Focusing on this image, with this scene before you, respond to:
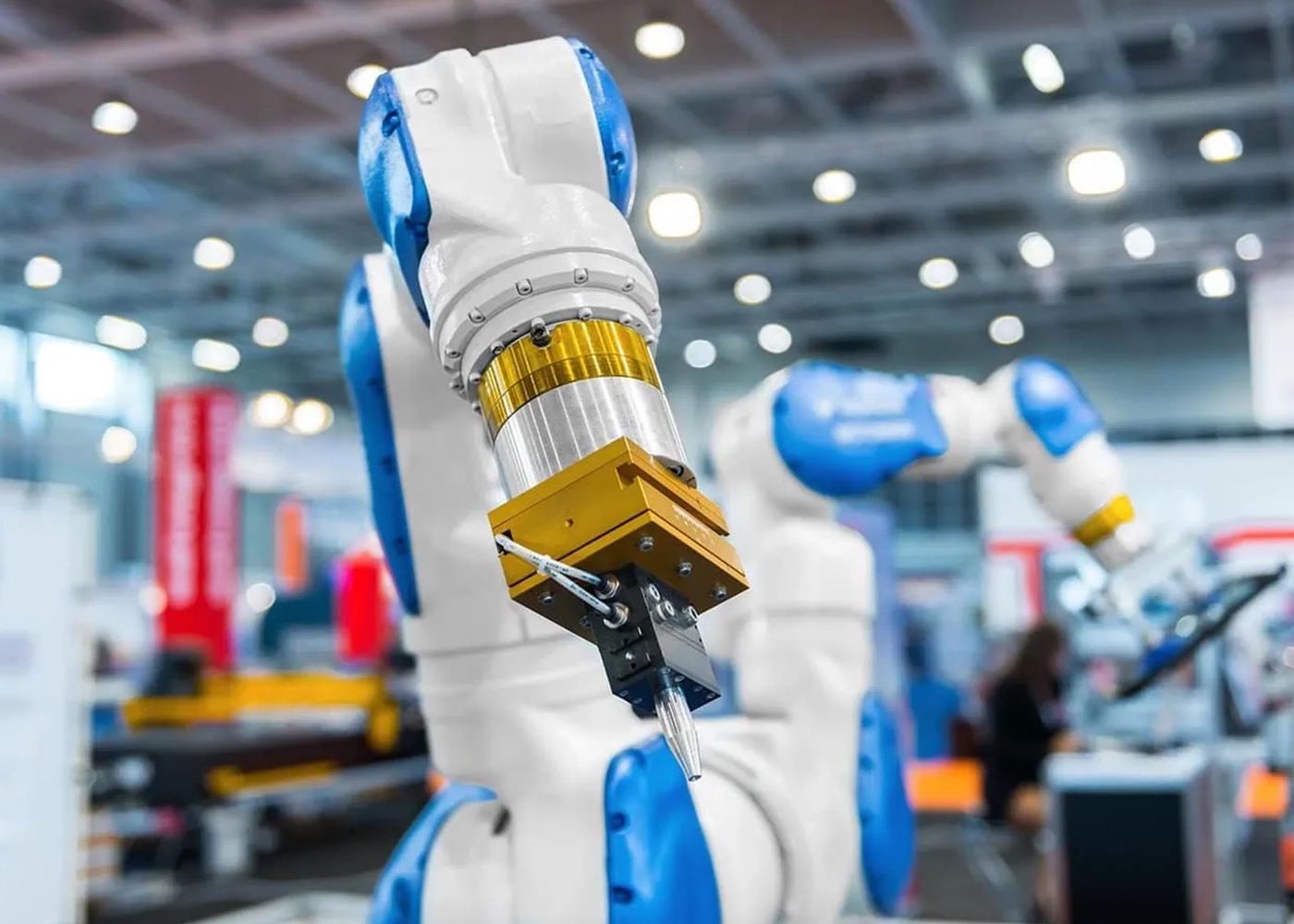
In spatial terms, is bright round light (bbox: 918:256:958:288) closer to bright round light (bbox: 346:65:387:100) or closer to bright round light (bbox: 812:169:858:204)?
→ bright round light (bbox: 812:169:858:204)

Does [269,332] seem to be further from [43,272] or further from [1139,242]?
[1139,242]

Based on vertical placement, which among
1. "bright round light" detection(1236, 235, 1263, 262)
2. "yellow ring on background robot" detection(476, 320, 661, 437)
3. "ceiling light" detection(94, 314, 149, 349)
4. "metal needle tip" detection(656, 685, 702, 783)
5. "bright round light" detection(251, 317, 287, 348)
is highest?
"ceiling light" detection(94, 314, 149, 349)

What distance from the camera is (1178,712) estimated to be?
900 centimetres

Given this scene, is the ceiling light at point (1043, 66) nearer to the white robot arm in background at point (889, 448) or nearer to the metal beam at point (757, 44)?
the metal beam at point (757, 44)

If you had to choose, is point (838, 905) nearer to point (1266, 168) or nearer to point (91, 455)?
point (1266, 168)

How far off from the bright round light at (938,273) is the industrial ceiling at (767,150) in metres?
0.05

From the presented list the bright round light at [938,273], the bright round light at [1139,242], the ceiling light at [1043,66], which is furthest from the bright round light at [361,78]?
the bright round light at [938,273]

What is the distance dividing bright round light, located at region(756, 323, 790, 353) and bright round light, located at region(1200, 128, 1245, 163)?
6.48m

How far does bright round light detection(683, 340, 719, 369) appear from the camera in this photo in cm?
1644

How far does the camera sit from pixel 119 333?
15.3m

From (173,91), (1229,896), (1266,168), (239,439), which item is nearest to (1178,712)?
(1229,896)

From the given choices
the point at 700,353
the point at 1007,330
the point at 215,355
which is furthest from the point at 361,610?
the point at 1007,330

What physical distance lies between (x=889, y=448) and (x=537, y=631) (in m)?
0.80

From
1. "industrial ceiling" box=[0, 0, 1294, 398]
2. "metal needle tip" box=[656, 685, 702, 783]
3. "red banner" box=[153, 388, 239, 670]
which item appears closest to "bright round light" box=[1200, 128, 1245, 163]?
"industrial ceiling" box=[0, 0, 1294, 398]
